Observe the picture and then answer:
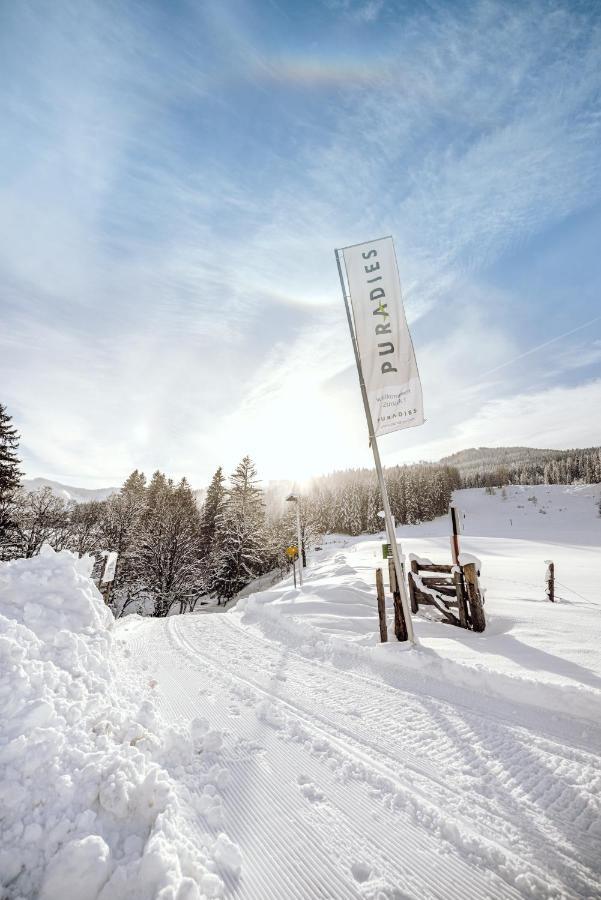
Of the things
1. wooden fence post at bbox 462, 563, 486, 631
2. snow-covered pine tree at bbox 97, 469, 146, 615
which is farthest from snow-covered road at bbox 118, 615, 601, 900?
snow-covered pine tree at bbox 97, 469, 146, 615

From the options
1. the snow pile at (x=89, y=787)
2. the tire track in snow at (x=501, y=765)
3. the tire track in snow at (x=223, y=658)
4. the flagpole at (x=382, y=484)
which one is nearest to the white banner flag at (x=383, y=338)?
the flagpole at (x=382, y=484)

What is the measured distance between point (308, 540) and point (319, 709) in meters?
40.5

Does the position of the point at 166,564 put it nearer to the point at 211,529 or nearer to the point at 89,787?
the point at 211,529

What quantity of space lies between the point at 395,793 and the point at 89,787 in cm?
222

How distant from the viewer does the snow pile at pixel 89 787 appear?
1907 mm

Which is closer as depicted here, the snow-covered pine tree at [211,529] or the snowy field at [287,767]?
the snowy field at [287,767]

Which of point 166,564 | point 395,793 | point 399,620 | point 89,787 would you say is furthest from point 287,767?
point 166,564

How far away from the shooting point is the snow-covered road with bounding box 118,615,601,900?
2.19 meters

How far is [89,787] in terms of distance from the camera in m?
2.38

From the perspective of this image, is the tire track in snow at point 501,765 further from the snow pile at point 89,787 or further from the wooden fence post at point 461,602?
the wooden fence post at point 461,602

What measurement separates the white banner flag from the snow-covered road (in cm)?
437

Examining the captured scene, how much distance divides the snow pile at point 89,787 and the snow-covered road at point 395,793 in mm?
233

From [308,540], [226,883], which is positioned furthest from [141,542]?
[226,883]

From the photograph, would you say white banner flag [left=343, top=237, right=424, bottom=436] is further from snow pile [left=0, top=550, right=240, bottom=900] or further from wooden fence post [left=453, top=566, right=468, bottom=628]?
snow pile [left=0, top=550, right=240, bottom=900]
